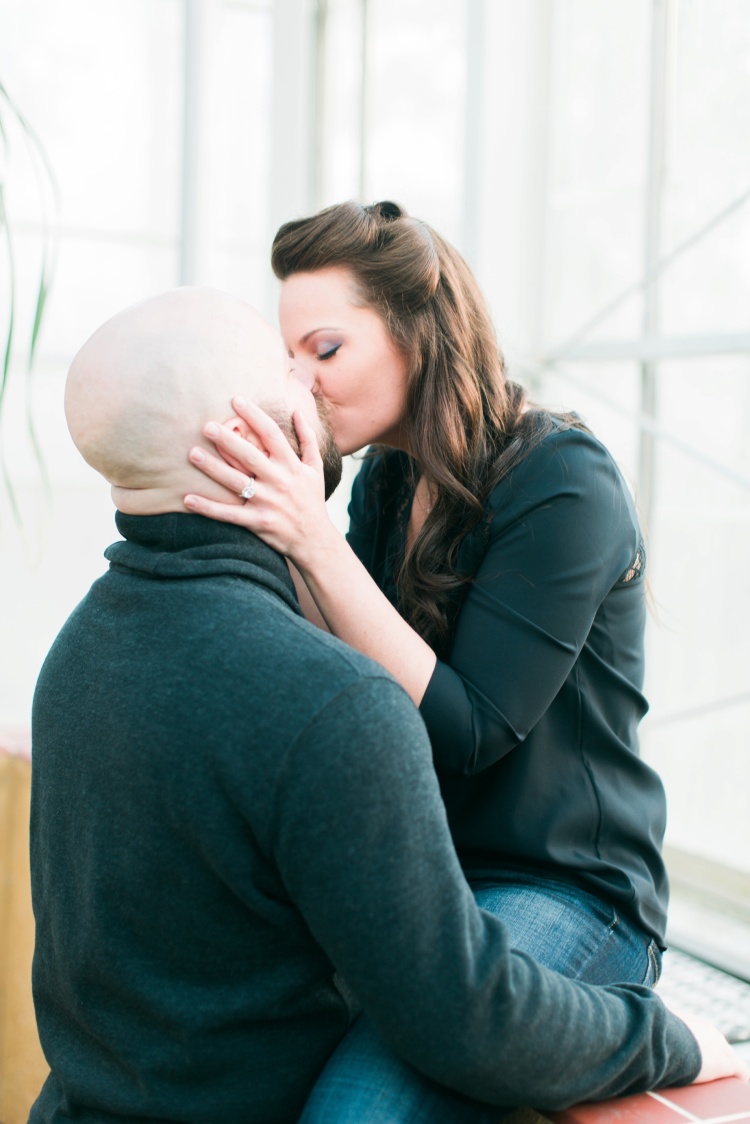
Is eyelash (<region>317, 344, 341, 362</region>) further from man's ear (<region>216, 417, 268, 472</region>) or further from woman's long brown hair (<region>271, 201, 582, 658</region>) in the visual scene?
man's ear (<region>216, 417, 268, 472</region>)

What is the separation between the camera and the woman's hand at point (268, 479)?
94 centimetres

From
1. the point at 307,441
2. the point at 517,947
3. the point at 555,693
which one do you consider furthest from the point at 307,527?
the point at 517,947

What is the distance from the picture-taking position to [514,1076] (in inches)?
33.0

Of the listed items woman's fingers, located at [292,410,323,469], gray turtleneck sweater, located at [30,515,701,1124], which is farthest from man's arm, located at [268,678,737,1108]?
woman's fingers, located at [292,410,323,469]

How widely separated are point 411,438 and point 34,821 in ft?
2.30

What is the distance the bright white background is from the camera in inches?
116

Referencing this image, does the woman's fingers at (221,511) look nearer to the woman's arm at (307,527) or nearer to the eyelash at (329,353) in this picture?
the woman's arm at (307,527)

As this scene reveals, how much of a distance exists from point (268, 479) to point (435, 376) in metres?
0.49

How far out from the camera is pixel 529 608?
4.07 ft

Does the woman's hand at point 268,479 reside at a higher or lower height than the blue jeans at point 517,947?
higher

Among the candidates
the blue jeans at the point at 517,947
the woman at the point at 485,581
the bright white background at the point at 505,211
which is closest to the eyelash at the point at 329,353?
the woman at the point at 485,581

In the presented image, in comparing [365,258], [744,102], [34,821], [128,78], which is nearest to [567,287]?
[744,102]

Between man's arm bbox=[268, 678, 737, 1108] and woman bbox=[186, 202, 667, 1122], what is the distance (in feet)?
0.64

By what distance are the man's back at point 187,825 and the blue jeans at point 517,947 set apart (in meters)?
0.03
